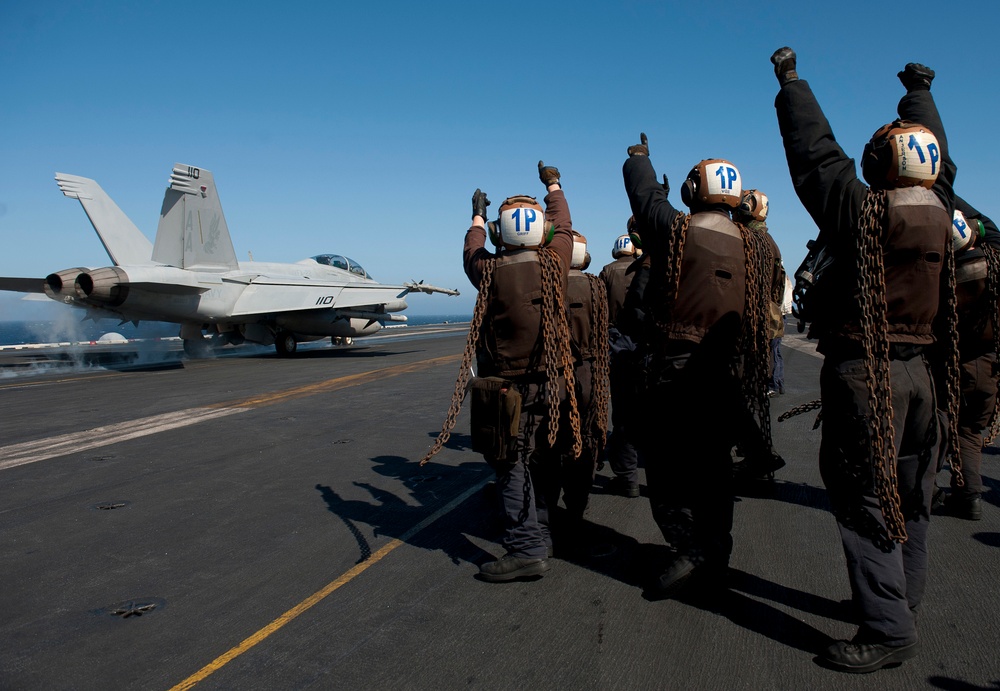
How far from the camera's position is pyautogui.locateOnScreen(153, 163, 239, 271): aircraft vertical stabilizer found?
20.7m

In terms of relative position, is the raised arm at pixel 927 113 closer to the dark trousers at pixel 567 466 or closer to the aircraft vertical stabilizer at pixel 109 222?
the dark trousers at pixel 567 466

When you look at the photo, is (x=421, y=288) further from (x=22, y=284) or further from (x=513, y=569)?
(x=513, y=569)

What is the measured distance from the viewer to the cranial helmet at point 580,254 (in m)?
5.75

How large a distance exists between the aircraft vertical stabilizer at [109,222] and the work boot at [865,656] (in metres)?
21.4

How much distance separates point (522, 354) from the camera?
4336 mm

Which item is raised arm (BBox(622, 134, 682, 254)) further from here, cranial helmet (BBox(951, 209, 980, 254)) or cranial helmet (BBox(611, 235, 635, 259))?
cranial helmet (BBox(611, 235, 635, 259))

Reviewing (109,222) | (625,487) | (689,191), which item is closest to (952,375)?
(689,191)

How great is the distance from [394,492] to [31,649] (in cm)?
317

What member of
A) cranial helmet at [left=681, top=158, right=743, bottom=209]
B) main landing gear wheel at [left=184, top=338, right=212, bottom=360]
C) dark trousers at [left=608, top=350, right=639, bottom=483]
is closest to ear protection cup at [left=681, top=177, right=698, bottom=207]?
cranial helmet at [left=681, top=158, right=743, bottom=209]

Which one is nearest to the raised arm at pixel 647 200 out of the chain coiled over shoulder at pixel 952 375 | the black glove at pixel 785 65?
the black glove at pixel 785 65

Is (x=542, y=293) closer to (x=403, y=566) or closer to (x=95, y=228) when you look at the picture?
(x=403, y=566)

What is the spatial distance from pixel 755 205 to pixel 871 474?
155 inches

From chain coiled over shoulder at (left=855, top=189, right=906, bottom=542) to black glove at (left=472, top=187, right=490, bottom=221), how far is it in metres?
2.53

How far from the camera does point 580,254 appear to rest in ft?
19.0
